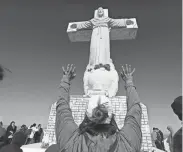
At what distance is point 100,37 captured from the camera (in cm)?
837

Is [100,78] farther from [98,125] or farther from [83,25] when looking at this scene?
[98,125]

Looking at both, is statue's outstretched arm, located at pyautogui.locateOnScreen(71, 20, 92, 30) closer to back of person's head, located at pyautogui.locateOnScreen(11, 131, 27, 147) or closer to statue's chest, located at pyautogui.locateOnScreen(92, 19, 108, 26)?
statue's chest, located at pyautogui.locateOnScreen(92, 19, 108, 26)

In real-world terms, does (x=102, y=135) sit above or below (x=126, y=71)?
below

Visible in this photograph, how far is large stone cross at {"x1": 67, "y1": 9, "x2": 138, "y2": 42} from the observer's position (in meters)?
9.20

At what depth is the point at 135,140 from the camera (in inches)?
54.3

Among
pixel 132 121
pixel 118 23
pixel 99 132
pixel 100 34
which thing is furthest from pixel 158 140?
pixel 99 132

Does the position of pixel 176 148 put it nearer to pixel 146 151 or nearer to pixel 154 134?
pixel 146 151

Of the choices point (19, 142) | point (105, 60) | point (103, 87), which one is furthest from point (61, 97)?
point (105, 60)

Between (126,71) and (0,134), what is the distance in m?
2.31

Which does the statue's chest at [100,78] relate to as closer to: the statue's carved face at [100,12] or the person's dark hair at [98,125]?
the statue's carved face at [100,12]

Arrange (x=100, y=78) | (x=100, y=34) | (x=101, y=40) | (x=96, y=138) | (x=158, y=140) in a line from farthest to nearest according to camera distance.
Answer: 1. (x=100, y=34)
2. (x=101, y=40)
3. (x=158, y=140)
4. (x=100, y=78)
5. (x=96, y=138)

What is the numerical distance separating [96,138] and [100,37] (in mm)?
7393

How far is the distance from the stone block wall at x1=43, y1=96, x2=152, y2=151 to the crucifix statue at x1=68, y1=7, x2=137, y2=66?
6.29ft

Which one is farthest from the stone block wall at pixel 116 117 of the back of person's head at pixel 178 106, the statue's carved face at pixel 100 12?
the statue's carved face at pixel 100 12
